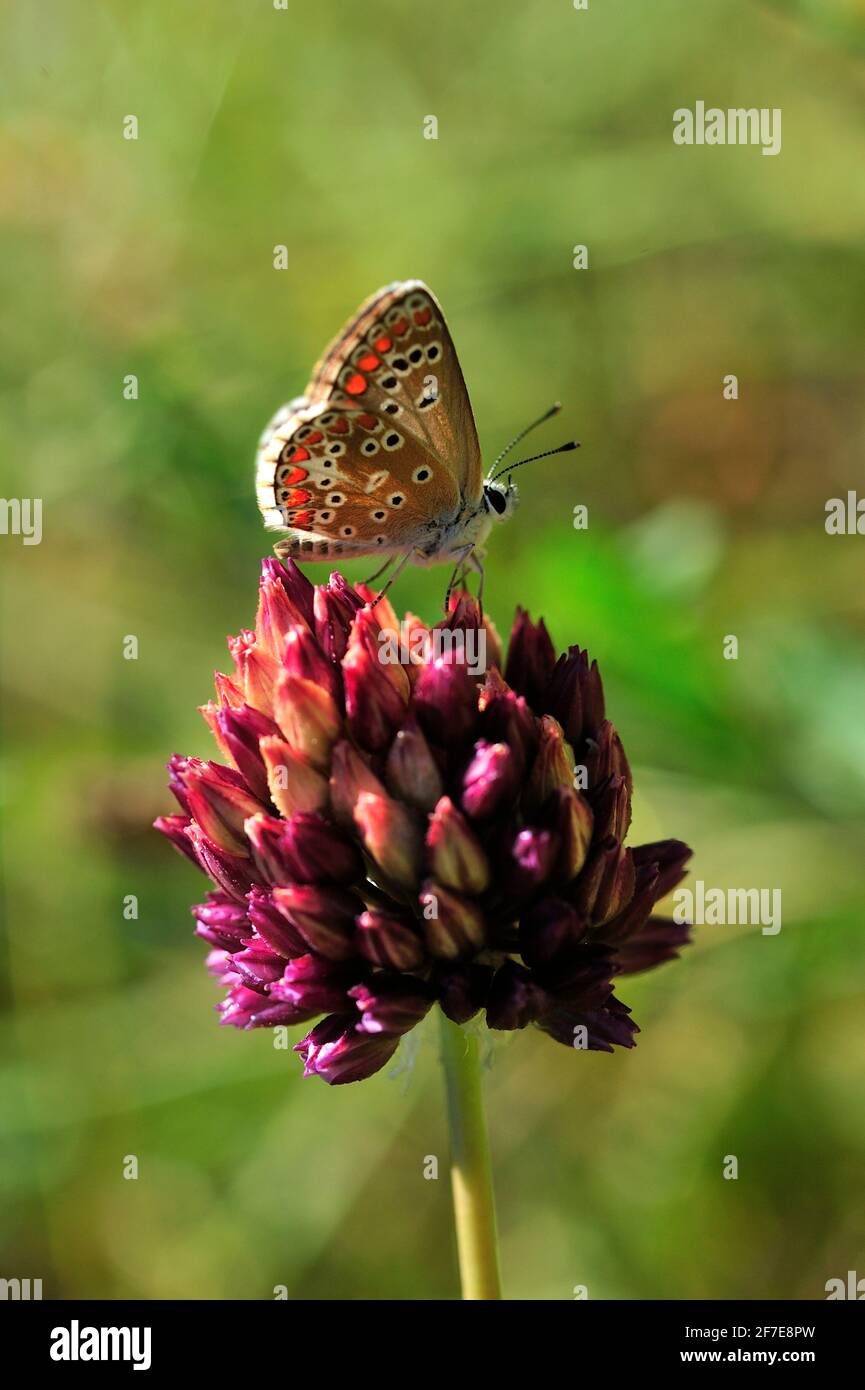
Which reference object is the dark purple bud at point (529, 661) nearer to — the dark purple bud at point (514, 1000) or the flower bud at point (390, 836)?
the flower bud at point (390, 836)

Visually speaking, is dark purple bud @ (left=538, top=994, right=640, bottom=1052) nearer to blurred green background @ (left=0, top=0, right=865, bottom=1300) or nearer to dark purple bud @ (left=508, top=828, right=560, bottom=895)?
dark purple bud @ (left=508, top=828, right=560, bottom=895)

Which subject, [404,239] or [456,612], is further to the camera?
[404,239]

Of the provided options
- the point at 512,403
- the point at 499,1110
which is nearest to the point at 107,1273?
the point at 499,1110

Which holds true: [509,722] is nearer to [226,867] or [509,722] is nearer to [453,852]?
[453,852]

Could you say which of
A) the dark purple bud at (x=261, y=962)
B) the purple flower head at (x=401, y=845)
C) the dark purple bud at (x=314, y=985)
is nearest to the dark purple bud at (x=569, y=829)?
the purple flower head at (x=401, y=845)

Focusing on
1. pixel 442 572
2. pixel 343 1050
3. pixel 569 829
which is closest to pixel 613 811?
pixel 569 829

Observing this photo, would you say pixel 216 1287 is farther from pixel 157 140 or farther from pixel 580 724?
pixel 157 140
